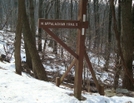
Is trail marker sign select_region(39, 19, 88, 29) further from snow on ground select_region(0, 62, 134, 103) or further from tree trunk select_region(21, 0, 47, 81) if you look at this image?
tree trunk select_region(21, 0, 47, 81)

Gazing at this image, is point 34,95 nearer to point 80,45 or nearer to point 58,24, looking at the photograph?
point 80,45

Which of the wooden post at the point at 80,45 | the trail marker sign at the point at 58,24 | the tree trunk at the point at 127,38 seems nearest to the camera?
the trail marker sign at the point at 58,24

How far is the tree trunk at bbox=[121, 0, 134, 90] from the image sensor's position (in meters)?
7.58

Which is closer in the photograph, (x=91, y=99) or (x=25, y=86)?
(x=91, y=99)

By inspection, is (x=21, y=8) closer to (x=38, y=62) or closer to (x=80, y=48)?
(x=38, y=62)

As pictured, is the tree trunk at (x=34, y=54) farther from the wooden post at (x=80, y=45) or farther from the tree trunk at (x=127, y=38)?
the wooden post at (x=80, y=45)

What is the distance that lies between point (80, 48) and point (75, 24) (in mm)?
550

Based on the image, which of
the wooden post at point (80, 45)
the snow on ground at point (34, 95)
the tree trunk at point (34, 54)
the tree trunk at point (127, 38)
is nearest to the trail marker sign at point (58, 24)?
the wooden post at point (80, 45)

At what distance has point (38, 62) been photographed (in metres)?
8.55

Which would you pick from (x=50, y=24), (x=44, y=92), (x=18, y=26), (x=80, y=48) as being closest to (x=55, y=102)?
(x=44, y=92)

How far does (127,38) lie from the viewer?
773 centimetres

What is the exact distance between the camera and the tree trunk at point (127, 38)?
298 inches

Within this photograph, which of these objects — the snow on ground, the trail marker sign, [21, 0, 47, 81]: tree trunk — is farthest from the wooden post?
[21, 0, 47, 81]: tree trunk

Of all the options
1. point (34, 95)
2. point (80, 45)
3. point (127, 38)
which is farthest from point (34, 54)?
point (80, 45)
